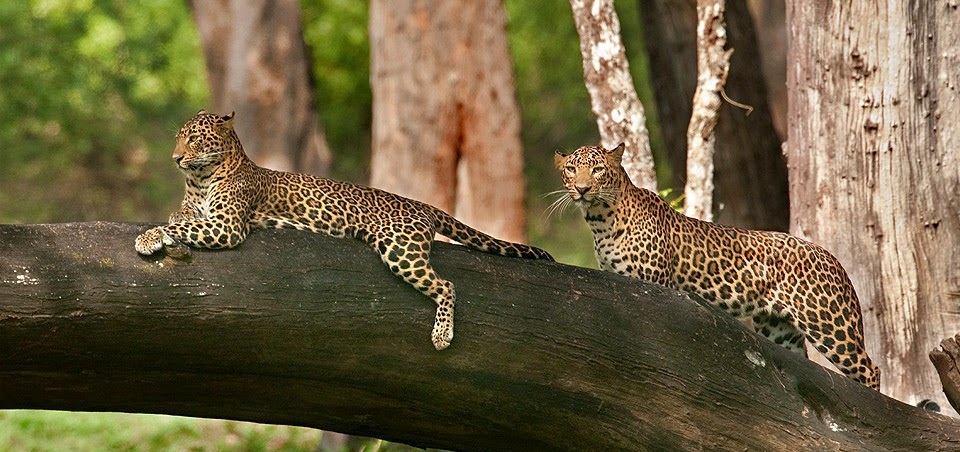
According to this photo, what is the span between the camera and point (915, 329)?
9.24 metres

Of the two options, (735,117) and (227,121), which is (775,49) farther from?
(227,121)

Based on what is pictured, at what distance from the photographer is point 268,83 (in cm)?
1708

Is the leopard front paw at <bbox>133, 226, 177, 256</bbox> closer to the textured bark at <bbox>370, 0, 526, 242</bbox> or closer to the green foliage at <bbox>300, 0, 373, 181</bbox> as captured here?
the textured bark at <bbox>370, 0, 526, 242</bbox>

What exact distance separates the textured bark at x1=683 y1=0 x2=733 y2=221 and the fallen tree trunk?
8.86ft

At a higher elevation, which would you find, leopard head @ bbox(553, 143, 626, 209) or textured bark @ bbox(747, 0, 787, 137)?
textured bark @ bbox(747, 0, 787, 137)

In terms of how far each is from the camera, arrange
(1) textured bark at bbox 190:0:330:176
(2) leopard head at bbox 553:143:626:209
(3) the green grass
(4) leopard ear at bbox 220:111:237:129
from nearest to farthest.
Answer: (4) leopard ear at bbox 220:111:237:129 → (2) leopard head at bbox 553:143:626:209 → (3) the green grass → (1) textured bark at bbox 190:0:330:176

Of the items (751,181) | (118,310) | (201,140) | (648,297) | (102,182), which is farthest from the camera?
(102,182)

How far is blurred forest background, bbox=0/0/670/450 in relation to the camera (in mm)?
26047

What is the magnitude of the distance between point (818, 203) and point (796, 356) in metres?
1.90

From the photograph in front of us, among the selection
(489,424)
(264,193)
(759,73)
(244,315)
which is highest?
(759,73)

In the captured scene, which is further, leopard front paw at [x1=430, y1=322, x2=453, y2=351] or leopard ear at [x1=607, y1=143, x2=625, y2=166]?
→ leopard ear at [x1=607, y1=143, x2=625, y2=166]

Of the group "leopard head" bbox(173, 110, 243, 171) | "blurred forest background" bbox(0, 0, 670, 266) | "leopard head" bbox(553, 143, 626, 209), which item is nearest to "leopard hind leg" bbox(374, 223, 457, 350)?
"leopard head" bbox(173, 110, 243, 171)

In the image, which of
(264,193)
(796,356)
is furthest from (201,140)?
(796,356)

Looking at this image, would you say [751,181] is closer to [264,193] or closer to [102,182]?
[264,193]
